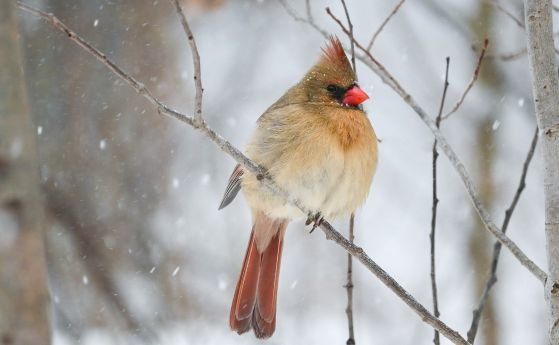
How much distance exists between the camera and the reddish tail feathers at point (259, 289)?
309cm

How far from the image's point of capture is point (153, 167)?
5180mm

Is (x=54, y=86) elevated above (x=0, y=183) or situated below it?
above

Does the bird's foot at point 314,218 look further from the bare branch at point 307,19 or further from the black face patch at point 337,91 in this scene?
the bare branch at point 307,19

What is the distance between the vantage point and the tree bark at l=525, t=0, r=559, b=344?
1.87 m

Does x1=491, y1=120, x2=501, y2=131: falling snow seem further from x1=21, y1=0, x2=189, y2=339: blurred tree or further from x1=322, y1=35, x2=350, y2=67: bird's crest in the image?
x1=322, y1=35, x2=350, y2=67: bird's crest

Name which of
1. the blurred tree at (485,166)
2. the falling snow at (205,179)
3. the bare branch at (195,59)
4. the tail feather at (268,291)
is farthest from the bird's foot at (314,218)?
the falling snow at (205,179)

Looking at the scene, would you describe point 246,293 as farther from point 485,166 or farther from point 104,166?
point 485,166

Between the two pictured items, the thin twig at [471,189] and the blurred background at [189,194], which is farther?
the blurred background at [189,194]

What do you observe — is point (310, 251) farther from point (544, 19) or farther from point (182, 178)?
Result: point (544, 19)

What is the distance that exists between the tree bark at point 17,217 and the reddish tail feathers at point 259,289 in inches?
76.6

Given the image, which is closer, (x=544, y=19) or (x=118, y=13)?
(x=544, y=19)

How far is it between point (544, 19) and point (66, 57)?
377 centimetres

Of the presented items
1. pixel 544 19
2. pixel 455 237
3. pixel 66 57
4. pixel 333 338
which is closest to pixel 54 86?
pixel 66 57

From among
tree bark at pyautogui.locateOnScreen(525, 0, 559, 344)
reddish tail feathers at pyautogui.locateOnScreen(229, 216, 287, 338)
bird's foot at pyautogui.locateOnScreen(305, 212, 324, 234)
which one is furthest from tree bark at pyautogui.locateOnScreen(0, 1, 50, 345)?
reddish tail feathers at pyautogui.locateOnScreen(229, 216, 287, 338)
